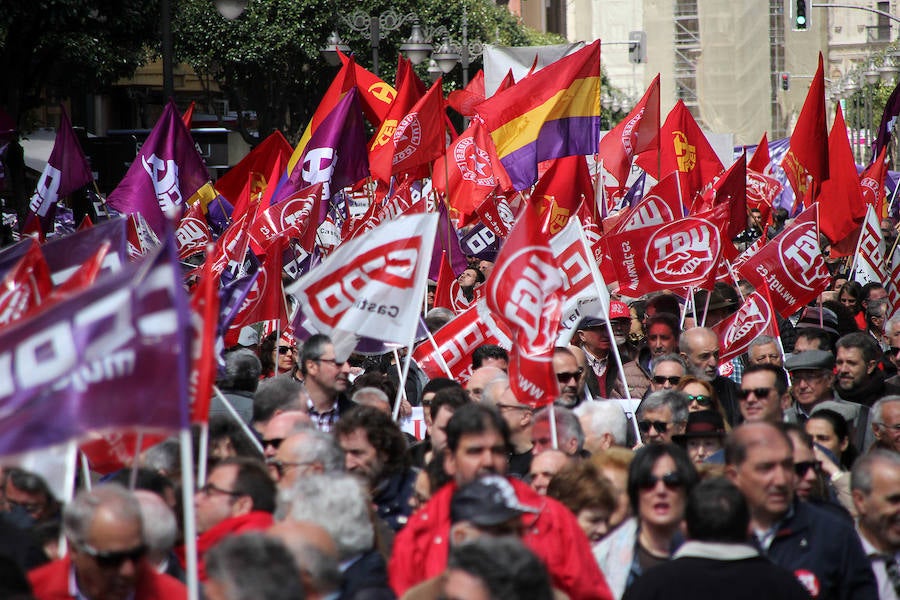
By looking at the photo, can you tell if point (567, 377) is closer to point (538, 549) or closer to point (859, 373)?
point (859, 373)

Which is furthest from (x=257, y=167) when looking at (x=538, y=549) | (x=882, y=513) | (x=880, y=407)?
(x=538, y=549)

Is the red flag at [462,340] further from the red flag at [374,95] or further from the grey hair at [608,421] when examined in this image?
the red flag at [374,95]

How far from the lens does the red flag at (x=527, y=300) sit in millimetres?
6789

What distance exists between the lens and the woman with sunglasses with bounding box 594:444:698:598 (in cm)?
514

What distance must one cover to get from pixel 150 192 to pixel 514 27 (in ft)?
121

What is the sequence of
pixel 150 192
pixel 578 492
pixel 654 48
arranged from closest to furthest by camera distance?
pixel 578 492 < pixel 150 192 < pixel 654 48

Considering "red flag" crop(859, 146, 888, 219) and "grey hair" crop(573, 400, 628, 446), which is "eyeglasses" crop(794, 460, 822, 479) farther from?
"red flag" crop(859, 146, 888, 219)

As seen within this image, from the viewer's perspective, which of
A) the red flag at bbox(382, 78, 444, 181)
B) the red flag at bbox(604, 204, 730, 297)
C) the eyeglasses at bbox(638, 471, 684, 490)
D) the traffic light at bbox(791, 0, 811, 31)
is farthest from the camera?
the traffic light at bbox(791, 0, 811, 31)

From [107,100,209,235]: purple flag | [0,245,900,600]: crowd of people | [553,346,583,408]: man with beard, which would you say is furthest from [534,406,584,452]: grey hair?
[107,100,209,235]: purple flag

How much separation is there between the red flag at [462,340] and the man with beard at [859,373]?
2023 millimetres

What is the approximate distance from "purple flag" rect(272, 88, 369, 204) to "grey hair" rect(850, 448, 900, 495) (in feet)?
28.7

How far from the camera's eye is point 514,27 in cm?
5034

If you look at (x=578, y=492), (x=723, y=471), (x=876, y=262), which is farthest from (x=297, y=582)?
(x=876, y=262)

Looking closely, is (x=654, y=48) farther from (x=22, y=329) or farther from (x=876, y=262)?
(x=22, y=329)
